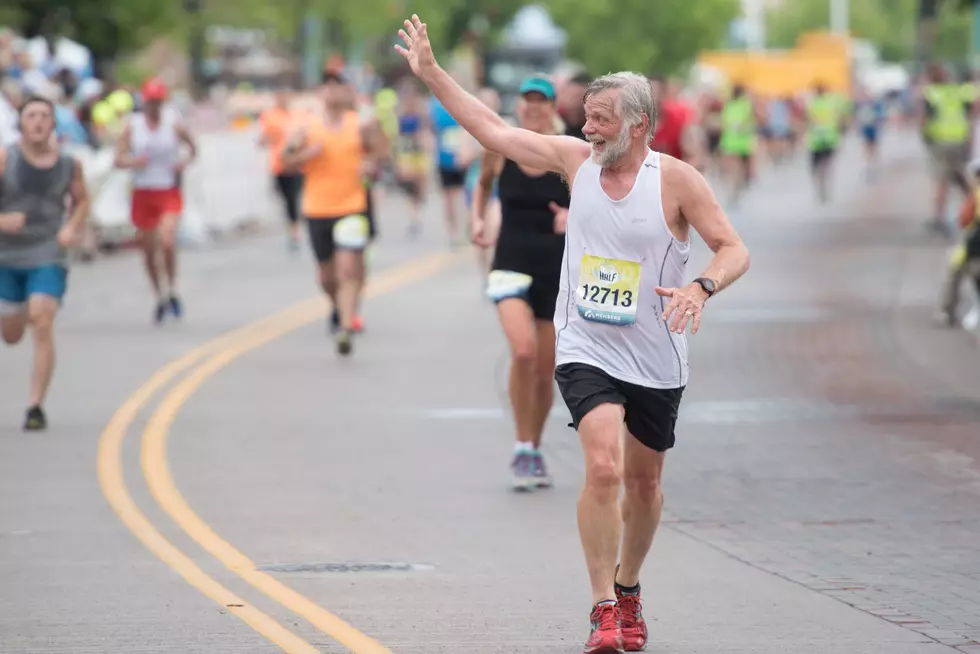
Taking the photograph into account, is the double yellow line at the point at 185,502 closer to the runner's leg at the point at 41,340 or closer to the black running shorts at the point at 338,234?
the runner's leg at the point at 41,340

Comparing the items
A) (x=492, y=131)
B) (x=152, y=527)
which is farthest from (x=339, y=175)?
(x=492, y=131)

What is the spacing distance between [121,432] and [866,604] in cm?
564

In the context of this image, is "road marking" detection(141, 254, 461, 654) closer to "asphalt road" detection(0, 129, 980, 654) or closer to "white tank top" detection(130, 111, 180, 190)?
"asphalt road" detection(0, 129, 980, 654)

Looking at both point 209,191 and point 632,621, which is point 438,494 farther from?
point 209,191

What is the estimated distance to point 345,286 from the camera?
50.9 feet

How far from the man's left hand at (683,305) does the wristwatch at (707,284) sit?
0.03m

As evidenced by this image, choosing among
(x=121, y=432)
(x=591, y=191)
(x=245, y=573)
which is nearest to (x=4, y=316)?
(x=121, y=432)

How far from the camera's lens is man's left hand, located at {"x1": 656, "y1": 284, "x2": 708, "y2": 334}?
255 inches

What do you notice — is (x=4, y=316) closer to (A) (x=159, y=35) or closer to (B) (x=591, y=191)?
(B) (x=591, y=191)

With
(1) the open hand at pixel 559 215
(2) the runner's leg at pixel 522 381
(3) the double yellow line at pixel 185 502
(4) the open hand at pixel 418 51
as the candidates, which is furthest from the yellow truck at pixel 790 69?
(4) the open hand at pixel 418 51

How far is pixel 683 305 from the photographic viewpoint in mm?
6477

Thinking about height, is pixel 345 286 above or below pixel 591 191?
below

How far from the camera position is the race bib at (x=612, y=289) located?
679 cm

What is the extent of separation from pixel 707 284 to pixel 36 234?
645 centimetres
